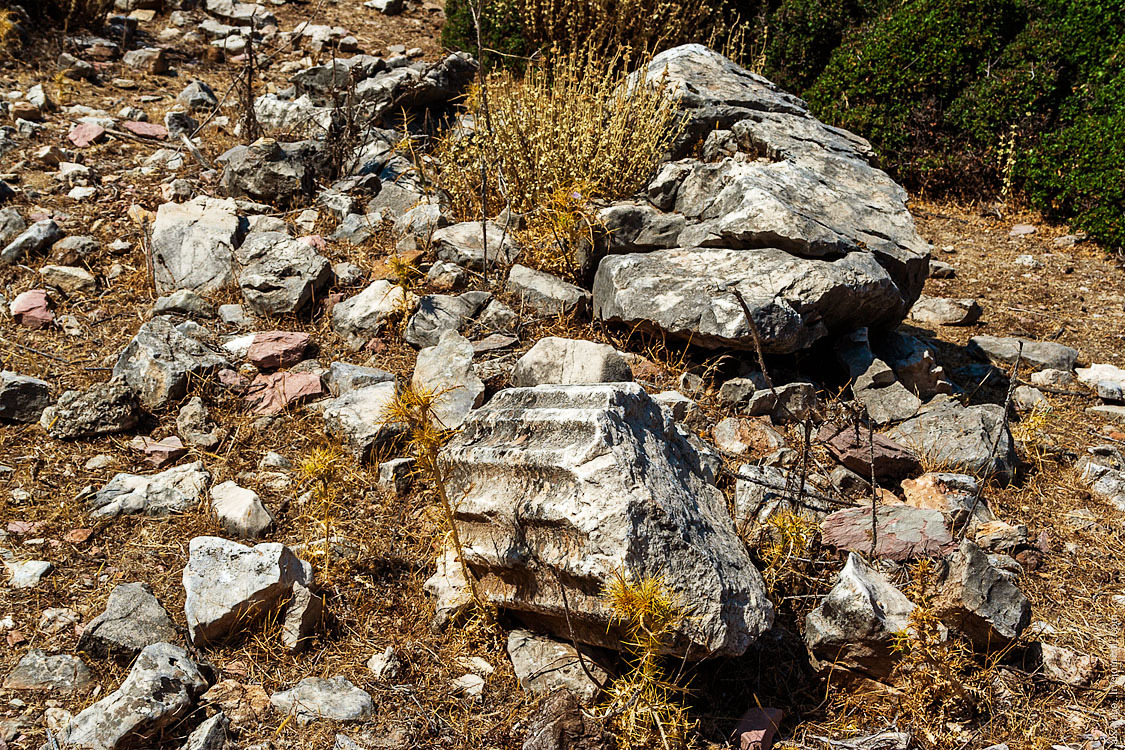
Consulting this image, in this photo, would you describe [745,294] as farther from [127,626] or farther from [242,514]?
[127,626]

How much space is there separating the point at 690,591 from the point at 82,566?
2.23m

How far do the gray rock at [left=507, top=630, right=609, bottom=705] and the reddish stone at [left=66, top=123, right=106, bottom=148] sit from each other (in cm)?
489

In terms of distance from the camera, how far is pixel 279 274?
460cm

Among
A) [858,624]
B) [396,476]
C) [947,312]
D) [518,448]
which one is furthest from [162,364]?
[947,312]

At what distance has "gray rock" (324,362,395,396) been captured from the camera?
4.02 meters

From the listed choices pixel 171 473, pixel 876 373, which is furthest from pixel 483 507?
pixel 876 373

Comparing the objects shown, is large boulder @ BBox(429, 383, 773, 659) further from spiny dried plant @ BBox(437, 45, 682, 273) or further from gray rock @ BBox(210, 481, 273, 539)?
spiny dried plant @ BBox(437, 45, 682, 273)

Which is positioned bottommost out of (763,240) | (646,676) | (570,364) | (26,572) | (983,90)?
(26,572)

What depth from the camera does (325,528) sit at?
11.0 ft

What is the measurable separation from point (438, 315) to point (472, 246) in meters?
0.64

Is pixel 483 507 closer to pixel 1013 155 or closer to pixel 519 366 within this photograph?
pixel 519 366

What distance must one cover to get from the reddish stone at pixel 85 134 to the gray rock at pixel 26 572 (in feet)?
12.3

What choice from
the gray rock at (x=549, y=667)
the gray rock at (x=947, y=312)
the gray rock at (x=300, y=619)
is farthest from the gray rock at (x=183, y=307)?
the gray rock at (x=947, y=312)

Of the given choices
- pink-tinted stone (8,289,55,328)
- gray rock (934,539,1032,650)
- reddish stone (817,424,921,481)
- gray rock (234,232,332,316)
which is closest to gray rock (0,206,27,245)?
pink-tinted stone (8,289,55,328)
